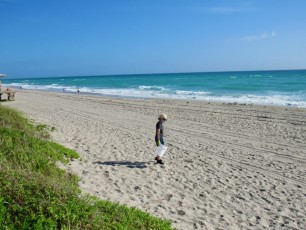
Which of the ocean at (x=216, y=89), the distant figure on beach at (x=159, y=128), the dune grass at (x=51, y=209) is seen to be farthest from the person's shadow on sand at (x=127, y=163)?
the ocean at (x=216, y=89)

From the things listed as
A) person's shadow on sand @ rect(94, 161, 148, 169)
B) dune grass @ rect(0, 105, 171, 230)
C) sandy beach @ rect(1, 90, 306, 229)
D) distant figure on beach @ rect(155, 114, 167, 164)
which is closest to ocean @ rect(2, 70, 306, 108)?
sandy beach @ rect(1, 90, 306, 229)

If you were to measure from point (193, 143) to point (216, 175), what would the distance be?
3.90 metres

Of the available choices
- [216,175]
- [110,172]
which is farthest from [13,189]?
[216,175]

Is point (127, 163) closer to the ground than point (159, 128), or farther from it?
closer to the ground

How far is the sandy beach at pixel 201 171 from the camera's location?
678 cm

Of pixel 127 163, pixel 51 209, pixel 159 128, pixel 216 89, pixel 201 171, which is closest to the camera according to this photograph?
pixel 51 209

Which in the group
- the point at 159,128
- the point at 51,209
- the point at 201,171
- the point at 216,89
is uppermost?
the point at 216,89

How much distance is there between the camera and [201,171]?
936cm

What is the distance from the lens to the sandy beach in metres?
6.78

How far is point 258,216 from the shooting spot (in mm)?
6723

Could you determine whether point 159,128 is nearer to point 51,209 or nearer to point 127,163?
point 127,163

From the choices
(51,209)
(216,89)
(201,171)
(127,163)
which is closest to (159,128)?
(127,163)

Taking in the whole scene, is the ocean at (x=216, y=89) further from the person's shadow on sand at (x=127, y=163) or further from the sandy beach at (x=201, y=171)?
the person's shadow on sand at (x=127, y=163)

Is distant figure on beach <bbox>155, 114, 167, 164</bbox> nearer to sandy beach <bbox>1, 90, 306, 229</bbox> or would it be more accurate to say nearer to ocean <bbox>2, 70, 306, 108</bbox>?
sandy beach <bbox>1, 90, 306, 229</bbox>
